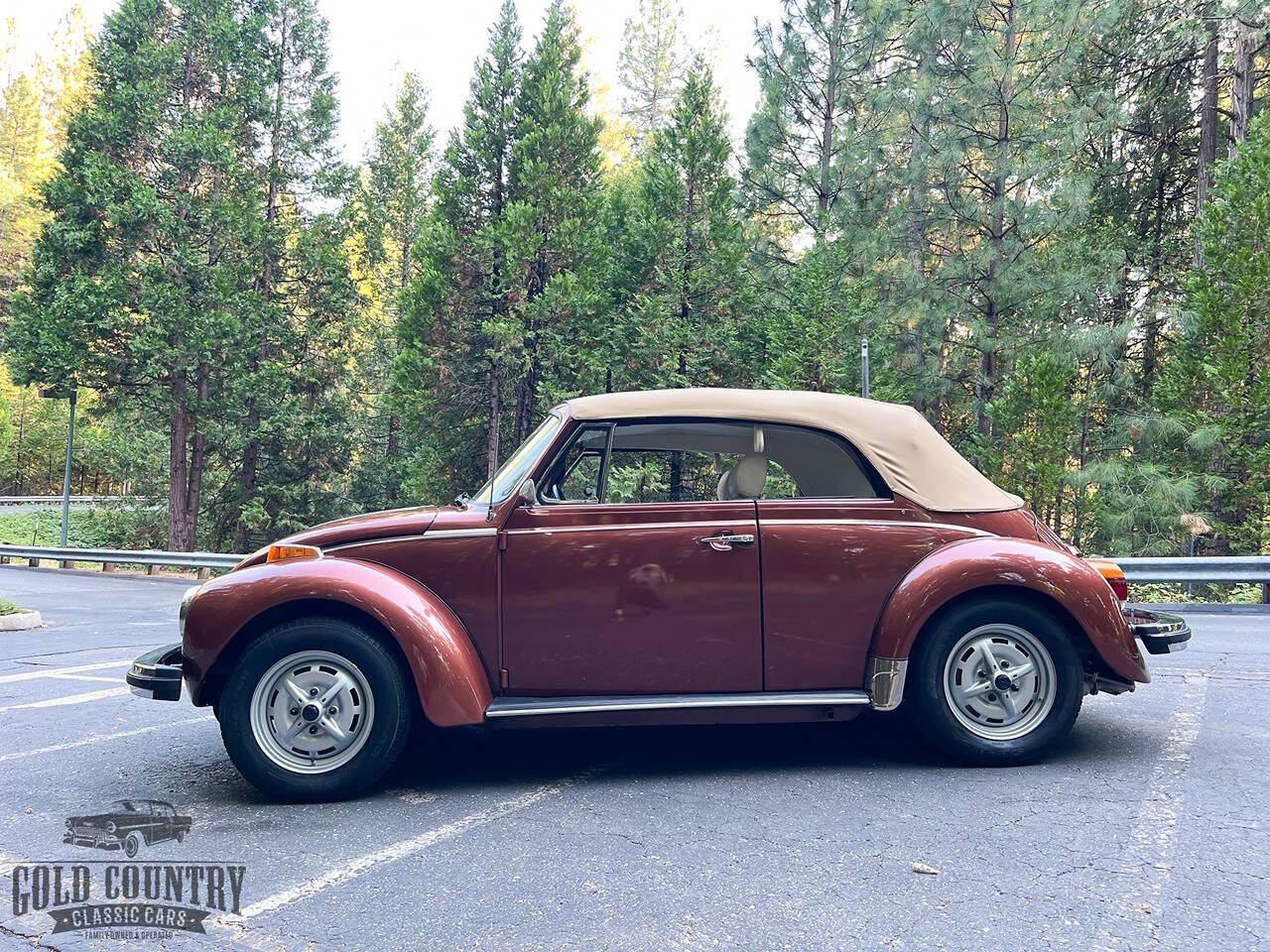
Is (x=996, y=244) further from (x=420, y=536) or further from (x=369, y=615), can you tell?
(x=369, y=615)

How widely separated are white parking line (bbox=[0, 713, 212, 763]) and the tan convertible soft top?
3273 millimetres

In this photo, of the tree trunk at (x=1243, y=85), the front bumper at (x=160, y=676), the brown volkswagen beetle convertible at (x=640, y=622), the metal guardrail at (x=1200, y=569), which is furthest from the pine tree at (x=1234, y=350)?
the front bumper at (x=160, y=676)

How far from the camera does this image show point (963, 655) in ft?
14.1

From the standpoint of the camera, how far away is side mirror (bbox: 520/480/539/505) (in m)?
4.31

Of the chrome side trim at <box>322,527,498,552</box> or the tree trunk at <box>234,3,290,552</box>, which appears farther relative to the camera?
the tree trunk at <box>234,3,290,552</box>

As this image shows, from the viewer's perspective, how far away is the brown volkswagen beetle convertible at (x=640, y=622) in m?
4.00

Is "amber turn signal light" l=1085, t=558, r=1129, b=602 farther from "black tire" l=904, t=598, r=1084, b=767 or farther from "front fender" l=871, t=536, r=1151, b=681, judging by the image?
"black tire" l=904, t=598, r=1084, b=767

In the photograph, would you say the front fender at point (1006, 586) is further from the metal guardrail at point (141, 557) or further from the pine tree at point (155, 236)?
the pine tree at point (155, 236)

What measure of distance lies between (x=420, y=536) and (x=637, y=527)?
3.24 feet

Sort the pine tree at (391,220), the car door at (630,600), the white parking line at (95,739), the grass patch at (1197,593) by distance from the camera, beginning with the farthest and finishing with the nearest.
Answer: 1. the pine tree at (391,220)
2. the grass patch at (1197,593)
3. the white parking line at (95,739)
4. the car door at (630,600)

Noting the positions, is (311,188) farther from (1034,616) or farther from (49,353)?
(1034,616)

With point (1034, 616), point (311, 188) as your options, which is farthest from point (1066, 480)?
point (311, 188)

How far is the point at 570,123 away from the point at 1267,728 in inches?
946

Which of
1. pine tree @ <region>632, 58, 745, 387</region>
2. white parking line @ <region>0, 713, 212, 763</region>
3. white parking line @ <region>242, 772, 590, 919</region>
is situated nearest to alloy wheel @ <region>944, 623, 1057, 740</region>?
white parking line @ <region>242, 772, 590, 919</region>
